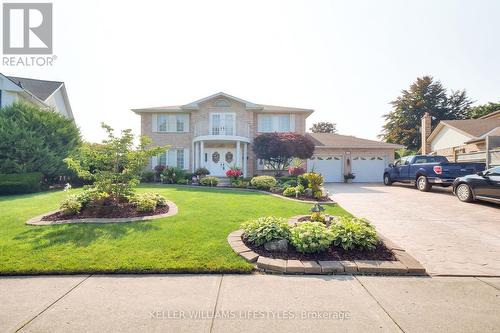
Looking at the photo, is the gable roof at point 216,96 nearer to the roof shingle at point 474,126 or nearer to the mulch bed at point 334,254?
the roof shingle at point 474,126

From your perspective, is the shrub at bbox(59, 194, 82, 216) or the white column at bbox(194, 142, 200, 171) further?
the white column at bbox(194, 142, 200, 171)

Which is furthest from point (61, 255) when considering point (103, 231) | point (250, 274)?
point (250, 274)

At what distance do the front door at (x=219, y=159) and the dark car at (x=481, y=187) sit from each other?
13495mm

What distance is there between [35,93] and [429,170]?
28010 mm

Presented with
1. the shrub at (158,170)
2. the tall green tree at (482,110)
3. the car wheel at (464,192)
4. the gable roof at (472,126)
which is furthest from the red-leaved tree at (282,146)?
the tall green tree at (482,110)

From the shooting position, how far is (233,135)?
61.2ft

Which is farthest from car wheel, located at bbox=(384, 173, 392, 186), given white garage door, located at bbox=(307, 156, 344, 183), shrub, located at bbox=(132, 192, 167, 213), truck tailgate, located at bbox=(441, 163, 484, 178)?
shrub, located at bbox=(132, 192, 167, 213)

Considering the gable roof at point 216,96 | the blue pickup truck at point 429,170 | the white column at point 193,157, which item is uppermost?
the gable roof at point 216,96

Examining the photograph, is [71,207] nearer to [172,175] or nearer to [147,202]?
[147,202]

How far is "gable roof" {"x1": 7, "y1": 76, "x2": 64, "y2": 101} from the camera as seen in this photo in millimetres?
20109

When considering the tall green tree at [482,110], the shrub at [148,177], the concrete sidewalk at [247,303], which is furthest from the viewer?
the tall green tree at [482,110]

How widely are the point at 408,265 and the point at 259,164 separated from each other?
52.5ft

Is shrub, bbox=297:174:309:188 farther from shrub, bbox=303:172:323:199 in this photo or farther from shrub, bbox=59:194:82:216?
shrub, bbox=59:194:82:216

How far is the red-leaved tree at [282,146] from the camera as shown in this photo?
1678 cm
